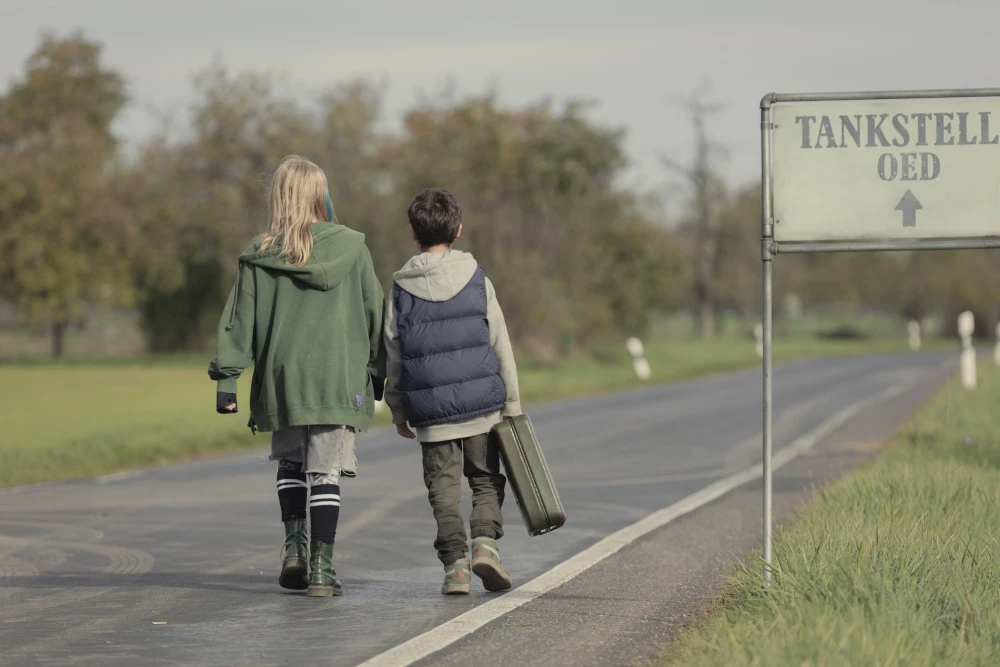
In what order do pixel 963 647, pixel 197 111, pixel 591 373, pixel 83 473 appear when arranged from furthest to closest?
pixel 197 111 → pixel 591 373 → pixel 83 473 → pixel 963 647

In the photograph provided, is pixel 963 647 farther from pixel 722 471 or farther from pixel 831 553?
pixel 722 471

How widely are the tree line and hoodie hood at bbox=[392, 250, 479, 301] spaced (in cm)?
2429

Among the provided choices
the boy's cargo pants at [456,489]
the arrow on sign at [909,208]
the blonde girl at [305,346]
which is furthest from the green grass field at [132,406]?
the arrow on sign at [909,208]

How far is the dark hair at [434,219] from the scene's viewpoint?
6.72m

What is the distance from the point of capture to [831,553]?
633cm

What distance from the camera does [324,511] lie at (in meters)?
6.72

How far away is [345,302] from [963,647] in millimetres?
3100

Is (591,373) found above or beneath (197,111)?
beneath

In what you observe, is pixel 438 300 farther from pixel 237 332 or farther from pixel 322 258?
pixel 237 332

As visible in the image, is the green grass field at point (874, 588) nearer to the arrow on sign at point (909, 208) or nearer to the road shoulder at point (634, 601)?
the road shoulder at point (634, 601)

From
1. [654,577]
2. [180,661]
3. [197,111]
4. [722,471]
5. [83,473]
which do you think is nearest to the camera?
[180,661]

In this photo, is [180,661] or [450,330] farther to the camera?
[450,330]

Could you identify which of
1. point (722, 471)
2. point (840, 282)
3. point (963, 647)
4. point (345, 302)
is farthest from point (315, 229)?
point (840, 282)

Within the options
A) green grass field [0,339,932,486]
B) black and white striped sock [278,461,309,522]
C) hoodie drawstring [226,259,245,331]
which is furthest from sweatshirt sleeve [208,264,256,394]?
green grass field [0,339,932,486]
